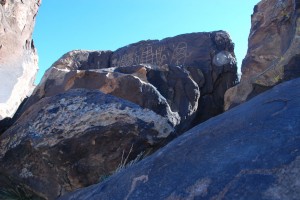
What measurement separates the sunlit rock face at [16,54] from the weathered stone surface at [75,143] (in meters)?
1.21

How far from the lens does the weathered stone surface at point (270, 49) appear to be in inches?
126

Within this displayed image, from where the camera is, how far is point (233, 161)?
1597 mm

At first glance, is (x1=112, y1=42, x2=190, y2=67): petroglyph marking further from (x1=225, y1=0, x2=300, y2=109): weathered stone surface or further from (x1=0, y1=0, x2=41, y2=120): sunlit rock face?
(x1=0, y1=0, x2=41, y2=120): sunlit rock face

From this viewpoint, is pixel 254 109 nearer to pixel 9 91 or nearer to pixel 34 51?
pixel 9 91

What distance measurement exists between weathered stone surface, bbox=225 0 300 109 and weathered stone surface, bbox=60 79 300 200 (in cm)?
119

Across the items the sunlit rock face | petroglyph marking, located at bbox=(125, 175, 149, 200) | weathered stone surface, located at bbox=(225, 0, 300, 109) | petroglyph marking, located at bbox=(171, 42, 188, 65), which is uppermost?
the sunlit rock face

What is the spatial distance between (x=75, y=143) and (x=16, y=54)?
106 inches

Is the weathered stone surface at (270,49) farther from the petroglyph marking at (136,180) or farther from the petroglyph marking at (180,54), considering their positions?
the petroglyph marking at (180,54)

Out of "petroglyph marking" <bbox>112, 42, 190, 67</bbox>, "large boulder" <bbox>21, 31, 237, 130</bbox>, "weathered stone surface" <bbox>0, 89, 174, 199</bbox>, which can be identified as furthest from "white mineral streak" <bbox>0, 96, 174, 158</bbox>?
"petroglyph marking" <bbox>112, 42, 190, 67</bbox>

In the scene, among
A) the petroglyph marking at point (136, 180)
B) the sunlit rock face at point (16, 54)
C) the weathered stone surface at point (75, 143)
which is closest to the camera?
the petroglyph marking at point (136, 180)

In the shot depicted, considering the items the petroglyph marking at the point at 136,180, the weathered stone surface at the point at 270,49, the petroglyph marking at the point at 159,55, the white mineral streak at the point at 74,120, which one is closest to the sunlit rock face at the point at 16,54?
the white mineral streak at the point at 74,120

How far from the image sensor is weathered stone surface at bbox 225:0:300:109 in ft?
10.5

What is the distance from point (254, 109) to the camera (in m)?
1.95

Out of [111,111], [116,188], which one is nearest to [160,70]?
[111,111]
